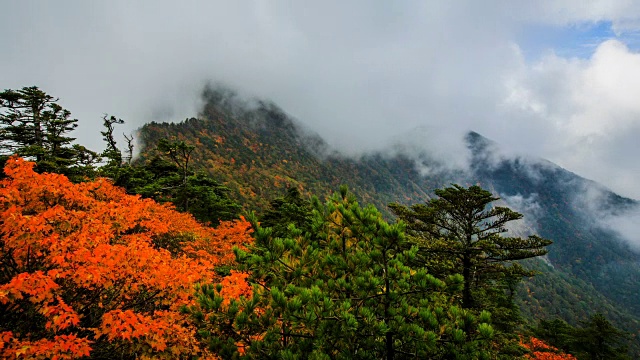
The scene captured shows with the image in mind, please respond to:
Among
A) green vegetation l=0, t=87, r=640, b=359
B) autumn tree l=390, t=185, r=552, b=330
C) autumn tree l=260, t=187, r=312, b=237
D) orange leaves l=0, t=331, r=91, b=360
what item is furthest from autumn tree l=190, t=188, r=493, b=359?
autumn tree l=260, t=187, r=312, b=237

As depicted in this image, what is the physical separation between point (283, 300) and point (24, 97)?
34350mm

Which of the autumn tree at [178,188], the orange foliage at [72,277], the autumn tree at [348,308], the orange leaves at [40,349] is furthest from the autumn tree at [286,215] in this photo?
the autumn tree at [348,308]

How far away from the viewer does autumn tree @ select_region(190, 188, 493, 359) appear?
4.18 meters

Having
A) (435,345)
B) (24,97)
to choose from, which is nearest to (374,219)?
(435,345)

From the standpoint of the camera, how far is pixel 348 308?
4.23 m

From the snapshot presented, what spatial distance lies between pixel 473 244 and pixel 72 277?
15.6m

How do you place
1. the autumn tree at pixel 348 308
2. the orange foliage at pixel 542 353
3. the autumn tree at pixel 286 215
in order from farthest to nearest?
the autumn tree at pixel 286 215
the orange foliage at pixel 542 353
the autumn tree at pixel 348 308

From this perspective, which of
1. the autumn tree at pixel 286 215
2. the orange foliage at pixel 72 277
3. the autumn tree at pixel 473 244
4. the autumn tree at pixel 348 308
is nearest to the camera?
the autumn tree at pixel 348 308

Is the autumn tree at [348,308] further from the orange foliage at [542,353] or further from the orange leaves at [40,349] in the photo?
the orange foliage at [542,353]

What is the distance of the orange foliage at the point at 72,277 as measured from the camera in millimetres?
6695

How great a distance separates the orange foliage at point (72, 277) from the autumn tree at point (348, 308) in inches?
167

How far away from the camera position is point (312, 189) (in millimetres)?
134625

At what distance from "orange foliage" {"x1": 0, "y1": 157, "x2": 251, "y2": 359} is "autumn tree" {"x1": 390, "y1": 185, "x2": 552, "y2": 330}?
379 inches

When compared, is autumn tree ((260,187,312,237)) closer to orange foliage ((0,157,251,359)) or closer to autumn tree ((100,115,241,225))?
autumn tree ((100,115,241,225))
